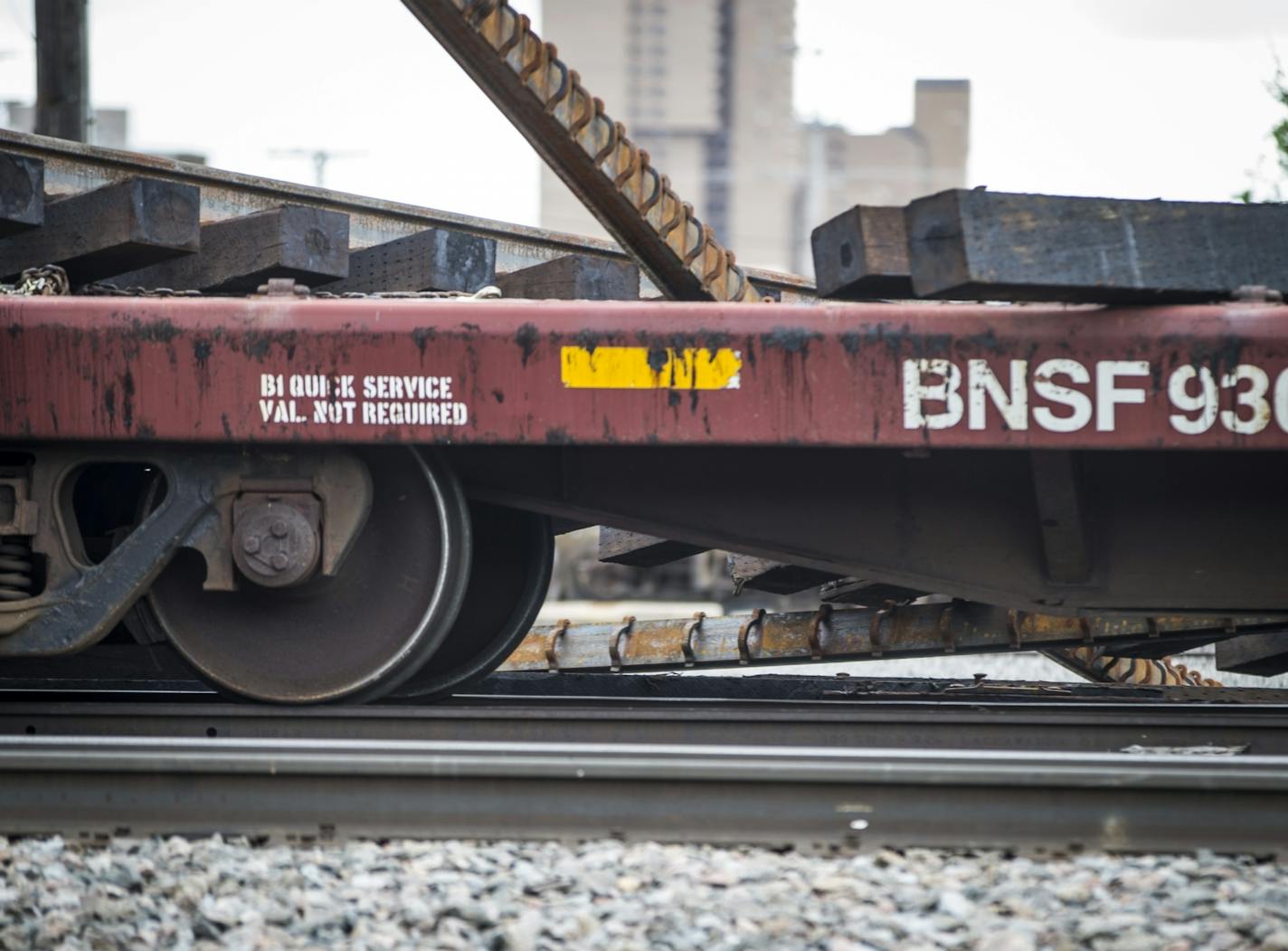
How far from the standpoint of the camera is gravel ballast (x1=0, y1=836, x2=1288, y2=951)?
2961 millimetres

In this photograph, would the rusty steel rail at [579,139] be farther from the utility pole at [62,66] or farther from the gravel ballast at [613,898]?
the utility pole at [62,66]

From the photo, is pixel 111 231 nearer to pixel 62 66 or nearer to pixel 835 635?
pixel 835 635

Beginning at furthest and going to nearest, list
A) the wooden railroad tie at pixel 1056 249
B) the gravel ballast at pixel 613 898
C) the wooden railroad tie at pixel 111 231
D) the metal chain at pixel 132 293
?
1. the wooden railroad tie at pixel 111 231
2. the metal chain at pixel 132 293
3. the wooden railroad tie at pixel 1056 249
4. the gravel ballast at pixel 613 898

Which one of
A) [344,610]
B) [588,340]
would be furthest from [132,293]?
[588,340]

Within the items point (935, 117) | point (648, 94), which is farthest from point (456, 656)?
point (648, 94)

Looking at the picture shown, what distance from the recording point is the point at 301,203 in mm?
7156

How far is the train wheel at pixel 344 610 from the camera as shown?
4.92m

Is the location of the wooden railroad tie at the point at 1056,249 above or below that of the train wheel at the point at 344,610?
above

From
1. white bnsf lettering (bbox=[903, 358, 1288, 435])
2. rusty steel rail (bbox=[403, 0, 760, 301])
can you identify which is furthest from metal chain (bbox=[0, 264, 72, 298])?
white bnsf lettering (bbox=[903, 358, 1288, 435])

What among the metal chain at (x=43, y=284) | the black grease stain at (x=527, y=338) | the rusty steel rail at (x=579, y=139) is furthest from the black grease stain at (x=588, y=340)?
the metal chain at (x=43, y=284)

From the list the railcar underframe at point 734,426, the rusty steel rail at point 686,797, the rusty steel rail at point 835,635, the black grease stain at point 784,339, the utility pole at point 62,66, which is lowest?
the rusty steel rail at point 686,797

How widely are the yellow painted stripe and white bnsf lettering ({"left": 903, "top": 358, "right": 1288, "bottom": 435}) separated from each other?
52 cm

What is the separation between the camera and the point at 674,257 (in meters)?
5.55

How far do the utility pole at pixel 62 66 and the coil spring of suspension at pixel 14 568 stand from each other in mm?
8558
